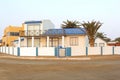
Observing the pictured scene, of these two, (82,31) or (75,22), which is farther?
(75,22)

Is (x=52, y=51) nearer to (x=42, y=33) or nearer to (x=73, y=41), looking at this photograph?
(x=73, y=41)

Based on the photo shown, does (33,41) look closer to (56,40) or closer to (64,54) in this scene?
(56,40)

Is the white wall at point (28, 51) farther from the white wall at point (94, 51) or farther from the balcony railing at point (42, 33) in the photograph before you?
the white wall at point (94, 51)

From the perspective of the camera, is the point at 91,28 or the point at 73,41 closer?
the point at 73,41

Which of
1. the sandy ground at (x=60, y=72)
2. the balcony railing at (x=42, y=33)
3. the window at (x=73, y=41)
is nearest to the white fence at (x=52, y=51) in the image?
the window at (x=73, y=41)

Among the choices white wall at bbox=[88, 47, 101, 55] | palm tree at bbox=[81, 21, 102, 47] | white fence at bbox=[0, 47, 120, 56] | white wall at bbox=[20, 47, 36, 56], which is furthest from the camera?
palm tree at bbox=[81, 21, 102, 47]

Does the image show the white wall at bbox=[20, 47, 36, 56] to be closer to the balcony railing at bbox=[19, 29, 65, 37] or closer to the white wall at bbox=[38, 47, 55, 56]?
the white wall at bbox=[38, 47, 55, 56]

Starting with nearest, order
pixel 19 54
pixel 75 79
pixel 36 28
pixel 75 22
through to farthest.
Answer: pixel 75 79 → pixel 19 54 → pixel 36 28 → pixel 75 22

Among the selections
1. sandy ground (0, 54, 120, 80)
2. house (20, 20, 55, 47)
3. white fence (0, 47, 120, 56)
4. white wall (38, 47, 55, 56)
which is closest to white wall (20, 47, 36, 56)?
white fence (0, 47, 120, 56)

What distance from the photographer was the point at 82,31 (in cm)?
5788

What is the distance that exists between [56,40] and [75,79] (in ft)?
140

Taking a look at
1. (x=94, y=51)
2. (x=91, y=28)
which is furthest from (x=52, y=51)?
(x=91, y=28)

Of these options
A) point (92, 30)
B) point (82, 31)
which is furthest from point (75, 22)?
point (82, 31)

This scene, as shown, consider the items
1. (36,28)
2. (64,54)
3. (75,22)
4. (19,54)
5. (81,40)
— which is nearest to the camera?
(64,54)
